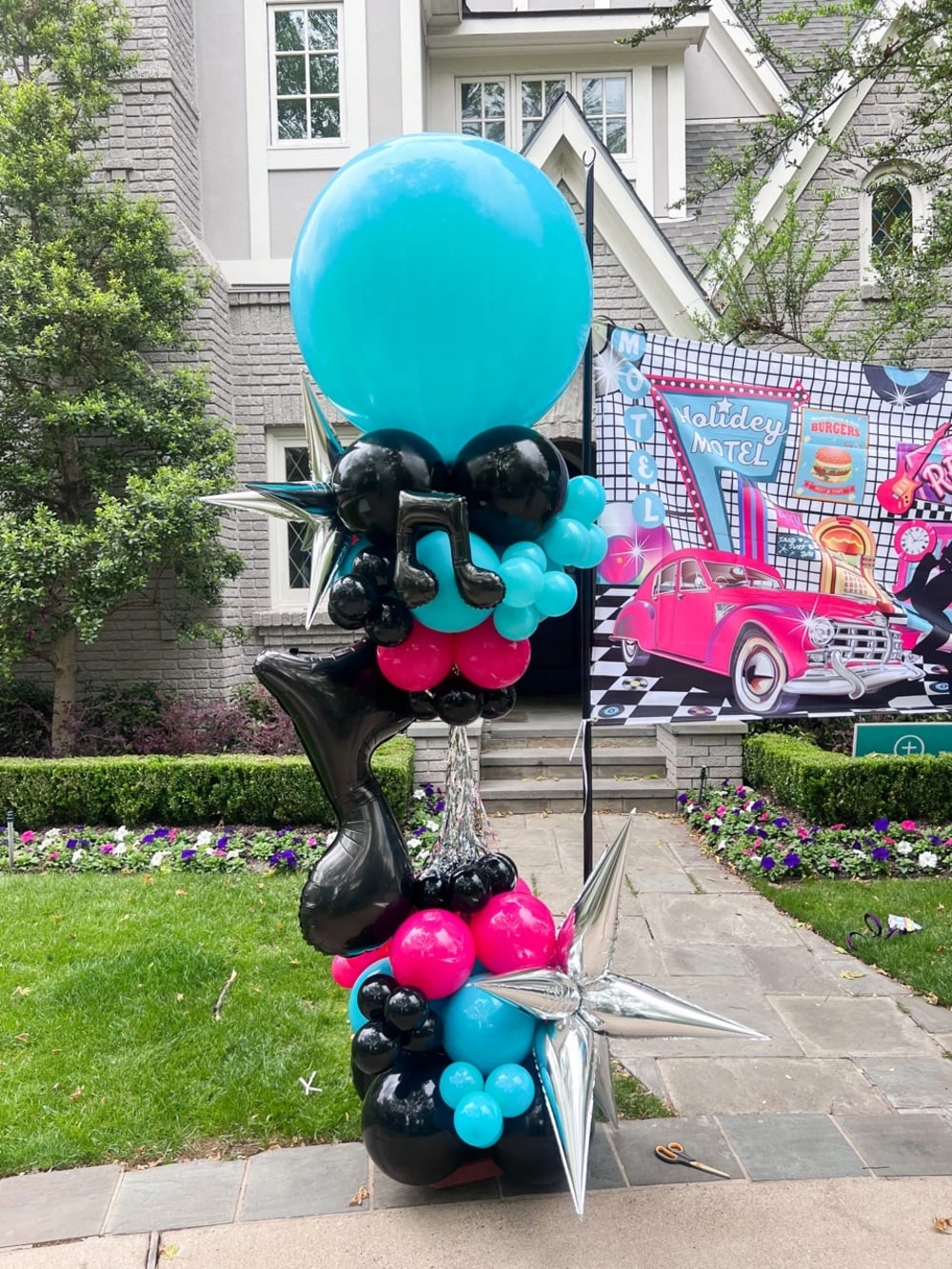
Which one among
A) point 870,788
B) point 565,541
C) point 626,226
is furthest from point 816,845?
point 626,226

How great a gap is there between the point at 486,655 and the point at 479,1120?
4.22 feet

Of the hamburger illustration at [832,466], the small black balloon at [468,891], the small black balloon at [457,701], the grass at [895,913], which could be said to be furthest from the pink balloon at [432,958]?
the hamburger illustration at [832,466]

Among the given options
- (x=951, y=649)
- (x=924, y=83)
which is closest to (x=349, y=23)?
(x=924, y=83)

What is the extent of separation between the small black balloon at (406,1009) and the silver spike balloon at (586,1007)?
0.19 m

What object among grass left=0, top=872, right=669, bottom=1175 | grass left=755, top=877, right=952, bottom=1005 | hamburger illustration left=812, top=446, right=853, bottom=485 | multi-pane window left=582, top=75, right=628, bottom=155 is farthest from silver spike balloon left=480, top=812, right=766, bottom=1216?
multi-pane window left=582, top=75, right=628, bottom=155

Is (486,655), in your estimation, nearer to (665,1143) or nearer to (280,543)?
(665,1143)

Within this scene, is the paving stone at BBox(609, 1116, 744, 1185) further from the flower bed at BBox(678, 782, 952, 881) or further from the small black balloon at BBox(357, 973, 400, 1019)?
the flower bed at BBox(678, 782, 952, 881)

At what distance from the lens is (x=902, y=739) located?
6586 millimetres

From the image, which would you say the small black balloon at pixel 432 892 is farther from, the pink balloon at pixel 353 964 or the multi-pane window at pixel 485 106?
Answer: the multi-pane window at pixel 485 106

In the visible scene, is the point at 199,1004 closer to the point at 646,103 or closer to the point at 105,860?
the point at 105,860

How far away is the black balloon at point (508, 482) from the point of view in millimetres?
2363

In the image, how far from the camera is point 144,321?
759 cm

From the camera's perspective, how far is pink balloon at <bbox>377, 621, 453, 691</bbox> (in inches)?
96.6

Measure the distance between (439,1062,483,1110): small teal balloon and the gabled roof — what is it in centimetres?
771
